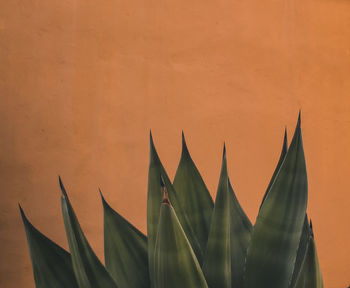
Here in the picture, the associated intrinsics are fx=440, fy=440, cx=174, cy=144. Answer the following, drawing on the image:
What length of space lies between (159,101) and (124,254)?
0.48 metres

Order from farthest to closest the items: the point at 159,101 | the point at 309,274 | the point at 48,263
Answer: the point at 159,101 → the point at 48,263 → the point at 309,274

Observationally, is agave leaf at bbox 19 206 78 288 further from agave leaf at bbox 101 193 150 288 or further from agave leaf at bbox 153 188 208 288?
agave leaf at bbox 153 188 208 288

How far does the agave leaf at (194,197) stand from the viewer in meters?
0.58

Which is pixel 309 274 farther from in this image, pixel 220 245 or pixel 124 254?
pixel 124 254

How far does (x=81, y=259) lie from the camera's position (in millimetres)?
460

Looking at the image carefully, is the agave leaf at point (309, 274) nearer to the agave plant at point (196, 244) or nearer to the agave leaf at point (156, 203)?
the agave plant at point (196, 244)

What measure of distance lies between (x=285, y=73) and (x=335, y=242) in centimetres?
48

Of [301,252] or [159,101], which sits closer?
[301,252]

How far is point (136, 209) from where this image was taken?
0.96 meters

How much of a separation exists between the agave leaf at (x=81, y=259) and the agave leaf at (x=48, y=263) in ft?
0.19

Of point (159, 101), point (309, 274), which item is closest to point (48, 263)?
point (309, 274)

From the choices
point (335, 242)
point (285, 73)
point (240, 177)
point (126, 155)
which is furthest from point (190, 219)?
point (335, 242)

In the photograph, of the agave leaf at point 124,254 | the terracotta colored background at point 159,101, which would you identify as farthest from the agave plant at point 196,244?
the terracotta colored background at point 159,101

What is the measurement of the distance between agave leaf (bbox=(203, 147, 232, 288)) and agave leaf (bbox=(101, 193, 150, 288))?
0.11 metres
